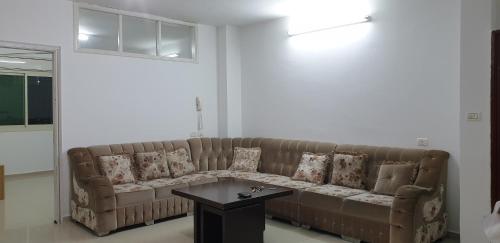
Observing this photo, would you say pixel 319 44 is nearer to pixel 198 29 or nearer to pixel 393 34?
pixel 393 34

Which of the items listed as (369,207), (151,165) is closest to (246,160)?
(151,165)

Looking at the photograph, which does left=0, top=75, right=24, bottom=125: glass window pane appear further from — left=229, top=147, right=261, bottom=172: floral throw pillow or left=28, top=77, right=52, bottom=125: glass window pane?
left=229, top=147, right=261, bottom=172: floral throw pillow

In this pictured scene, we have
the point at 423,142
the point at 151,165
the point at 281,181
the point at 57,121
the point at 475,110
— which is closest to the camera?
the point at 475,110

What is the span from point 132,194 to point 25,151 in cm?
466

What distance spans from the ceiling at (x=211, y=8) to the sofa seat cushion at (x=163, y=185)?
7.49ft

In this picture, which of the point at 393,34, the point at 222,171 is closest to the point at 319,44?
the point at 393,34

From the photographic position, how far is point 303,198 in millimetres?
4387

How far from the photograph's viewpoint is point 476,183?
3.48 metres

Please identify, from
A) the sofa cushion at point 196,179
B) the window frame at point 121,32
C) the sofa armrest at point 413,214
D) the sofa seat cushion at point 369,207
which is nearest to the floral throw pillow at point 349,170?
the sofa seat cushion at point 369,207

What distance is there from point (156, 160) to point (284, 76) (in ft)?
7.29

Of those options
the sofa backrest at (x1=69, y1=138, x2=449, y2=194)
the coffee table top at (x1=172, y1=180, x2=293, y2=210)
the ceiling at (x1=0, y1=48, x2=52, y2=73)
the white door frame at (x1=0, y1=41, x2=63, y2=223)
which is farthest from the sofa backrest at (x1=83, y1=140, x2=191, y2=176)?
the ceiling at (x1=0, y1=48, x2=52, y2=73)

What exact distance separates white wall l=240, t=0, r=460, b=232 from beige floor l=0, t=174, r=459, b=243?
1321 millimetres

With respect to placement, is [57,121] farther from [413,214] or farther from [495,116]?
[495,116]

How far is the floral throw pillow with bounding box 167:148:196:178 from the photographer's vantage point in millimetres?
5320
